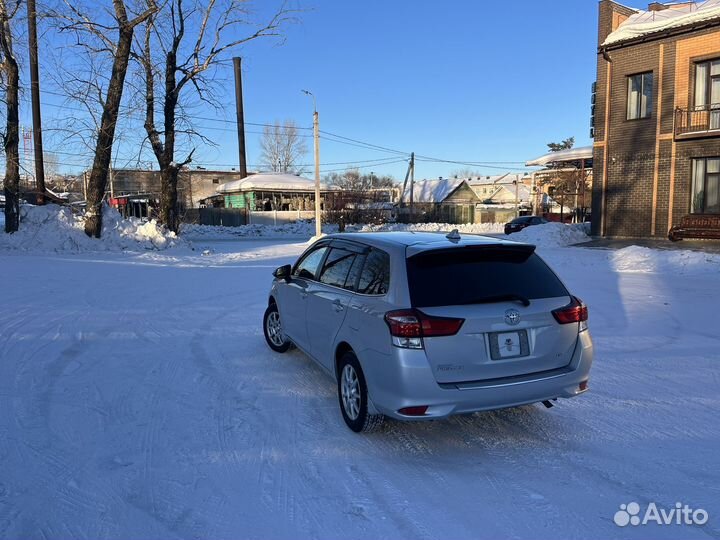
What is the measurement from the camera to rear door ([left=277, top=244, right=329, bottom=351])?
5664 millimetres

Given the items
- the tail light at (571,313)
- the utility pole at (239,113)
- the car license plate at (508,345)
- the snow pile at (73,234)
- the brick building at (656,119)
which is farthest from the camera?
the utility pole at (239,113)

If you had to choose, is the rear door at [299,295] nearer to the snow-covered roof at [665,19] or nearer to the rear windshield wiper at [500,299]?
the rear windshield wiper at [500,299]

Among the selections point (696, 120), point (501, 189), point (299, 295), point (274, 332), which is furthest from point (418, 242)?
point (501, 189)

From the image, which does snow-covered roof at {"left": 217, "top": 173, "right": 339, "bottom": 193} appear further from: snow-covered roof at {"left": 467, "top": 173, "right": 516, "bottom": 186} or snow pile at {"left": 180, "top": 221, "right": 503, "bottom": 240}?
snow-covered roof at {"left": 467, "top": 173, "right": 516, "bottom": 186}

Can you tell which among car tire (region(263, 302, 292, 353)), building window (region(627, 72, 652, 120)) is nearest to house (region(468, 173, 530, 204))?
building window (region(627, 72, 652, 120))

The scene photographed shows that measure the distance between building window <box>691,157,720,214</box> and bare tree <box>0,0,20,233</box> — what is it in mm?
26108

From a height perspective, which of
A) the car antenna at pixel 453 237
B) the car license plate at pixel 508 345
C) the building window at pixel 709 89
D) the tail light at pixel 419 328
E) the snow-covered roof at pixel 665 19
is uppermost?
the snow-covered roof at pixel 665 19

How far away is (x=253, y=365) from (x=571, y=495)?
3849mm

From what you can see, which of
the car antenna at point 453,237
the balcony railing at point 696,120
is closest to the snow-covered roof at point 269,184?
the balcony railing at point 696,120

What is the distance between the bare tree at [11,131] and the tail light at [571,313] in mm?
22293

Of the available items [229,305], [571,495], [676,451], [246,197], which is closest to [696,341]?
[676,451]

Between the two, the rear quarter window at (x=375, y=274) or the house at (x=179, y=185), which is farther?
the house at (x=179, y=185)

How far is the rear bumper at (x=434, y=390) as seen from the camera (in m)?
3.77

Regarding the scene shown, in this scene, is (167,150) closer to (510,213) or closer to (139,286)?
(139,286)
